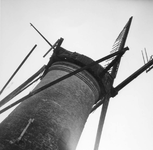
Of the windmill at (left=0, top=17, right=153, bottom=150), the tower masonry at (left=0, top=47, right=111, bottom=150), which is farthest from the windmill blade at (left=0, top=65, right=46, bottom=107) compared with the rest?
the tower masonry at (left=0, top=47, right=111, bottom=150)

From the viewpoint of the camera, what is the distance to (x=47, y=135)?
9.90ft

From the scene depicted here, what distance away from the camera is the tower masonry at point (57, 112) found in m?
2.87

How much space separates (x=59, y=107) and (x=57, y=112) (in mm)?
155

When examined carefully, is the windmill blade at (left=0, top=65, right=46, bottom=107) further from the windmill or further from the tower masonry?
the tower masonry

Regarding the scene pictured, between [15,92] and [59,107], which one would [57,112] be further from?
[15,92]

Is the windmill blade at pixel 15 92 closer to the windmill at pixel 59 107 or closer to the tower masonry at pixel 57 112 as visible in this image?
the windmill at pixel 59 107

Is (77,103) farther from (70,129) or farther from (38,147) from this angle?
(38,147)


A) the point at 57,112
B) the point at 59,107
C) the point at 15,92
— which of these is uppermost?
the point at 15,92

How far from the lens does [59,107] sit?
3604 mm

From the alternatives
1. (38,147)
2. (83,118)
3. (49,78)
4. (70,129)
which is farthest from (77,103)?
(38,147)

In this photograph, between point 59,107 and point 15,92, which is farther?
point 15,92

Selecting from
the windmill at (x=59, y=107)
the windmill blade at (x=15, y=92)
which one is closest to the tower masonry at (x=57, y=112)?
the windmill at (x=59, y=107)

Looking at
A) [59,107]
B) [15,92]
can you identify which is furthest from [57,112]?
[15,92]

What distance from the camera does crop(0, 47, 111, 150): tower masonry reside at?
2872mm
